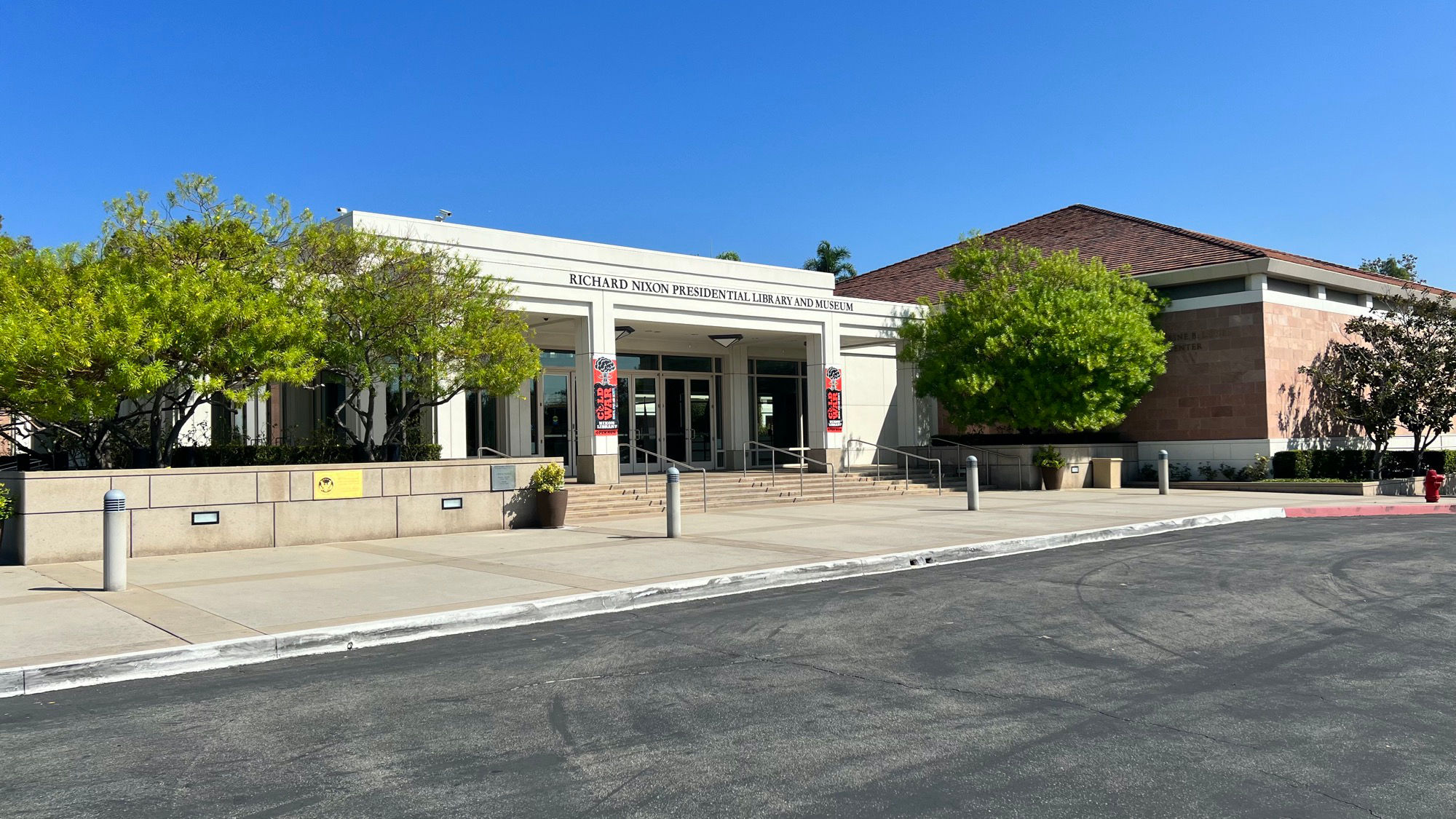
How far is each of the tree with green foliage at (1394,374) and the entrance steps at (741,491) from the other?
33.4ft

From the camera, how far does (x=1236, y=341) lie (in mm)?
26891

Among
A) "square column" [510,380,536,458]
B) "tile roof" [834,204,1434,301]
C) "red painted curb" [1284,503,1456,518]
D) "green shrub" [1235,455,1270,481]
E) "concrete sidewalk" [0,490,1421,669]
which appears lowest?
"red painted curb" [1284,503,1456,518]

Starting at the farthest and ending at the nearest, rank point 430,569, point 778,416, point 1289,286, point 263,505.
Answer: point 778,416, point 1289,286, point 263,505, point 430,569

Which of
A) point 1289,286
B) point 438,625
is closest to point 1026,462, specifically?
point 1289,286

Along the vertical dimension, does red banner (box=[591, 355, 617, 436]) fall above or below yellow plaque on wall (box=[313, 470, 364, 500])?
above

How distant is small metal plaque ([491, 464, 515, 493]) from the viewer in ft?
56.4

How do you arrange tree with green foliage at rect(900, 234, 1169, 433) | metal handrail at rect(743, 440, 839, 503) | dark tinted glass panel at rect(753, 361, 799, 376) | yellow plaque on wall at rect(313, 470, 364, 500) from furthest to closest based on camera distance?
dark tinted glass panel at rect(753, 361, 799, 376) → tree with green foliage at rect(900, 234, 1169, 433) → metal handrail at rect(743, 440, 839, 503) → yellow plaque on wall at rect(313, 470, 364, 500)

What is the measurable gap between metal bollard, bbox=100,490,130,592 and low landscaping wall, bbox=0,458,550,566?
3.40 m

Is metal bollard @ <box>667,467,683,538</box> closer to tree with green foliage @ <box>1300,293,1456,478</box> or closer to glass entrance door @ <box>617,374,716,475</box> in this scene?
glass entrance door @ <box>617,374,716,475</box>

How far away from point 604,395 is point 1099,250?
59.2ft

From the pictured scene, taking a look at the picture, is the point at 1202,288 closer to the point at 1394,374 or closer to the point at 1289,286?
the point at 1289,286

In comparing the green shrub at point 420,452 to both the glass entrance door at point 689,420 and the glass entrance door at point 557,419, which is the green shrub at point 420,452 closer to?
the glass entrance door at point 557,419

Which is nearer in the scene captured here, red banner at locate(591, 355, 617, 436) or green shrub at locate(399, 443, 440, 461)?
green shrub at locate(399, 443, 440, 461)

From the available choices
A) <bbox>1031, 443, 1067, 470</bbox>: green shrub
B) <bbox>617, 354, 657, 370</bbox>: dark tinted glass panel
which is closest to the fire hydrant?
<bbox>1031, 443, 1067, 470</bbox>: green shrub
